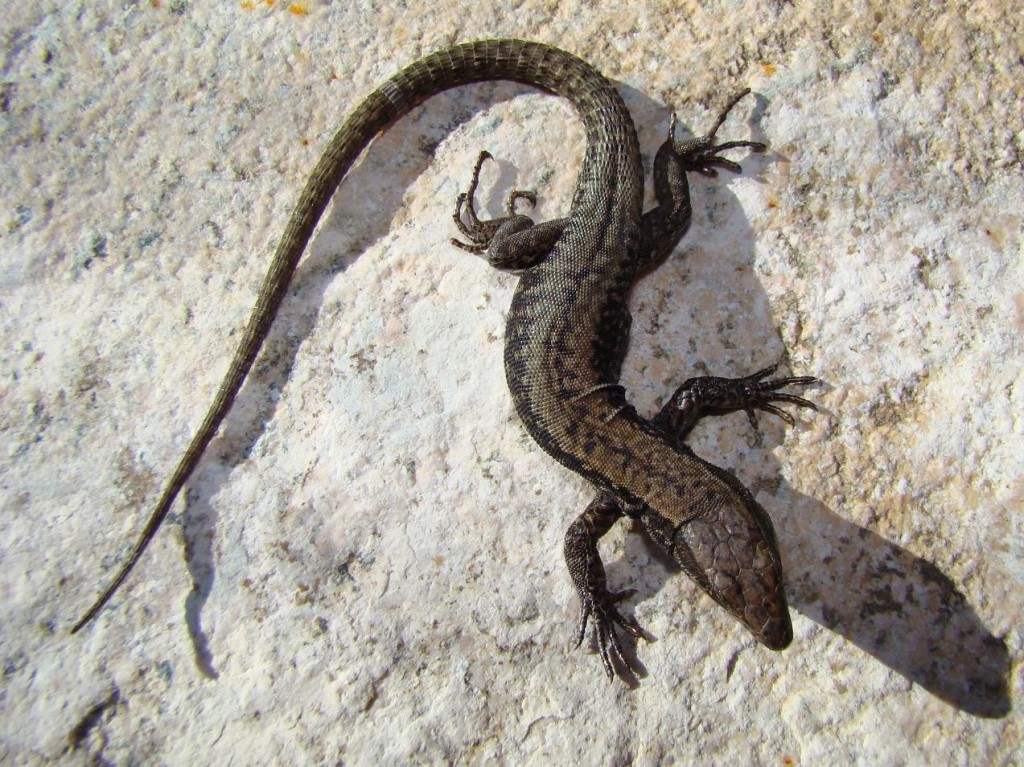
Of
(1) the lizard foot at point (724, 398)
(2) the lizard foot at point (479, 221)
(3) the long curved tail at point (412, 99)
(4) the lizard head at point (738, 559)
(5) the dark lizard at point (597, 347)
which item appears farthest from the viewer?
(2) the lizard foot at point (479, 221)

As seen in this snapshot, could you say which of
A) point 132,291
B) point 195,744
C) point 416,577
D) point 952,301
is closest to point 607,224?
point 952,301

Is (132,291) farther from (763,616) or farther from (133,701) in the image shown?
(763,616)

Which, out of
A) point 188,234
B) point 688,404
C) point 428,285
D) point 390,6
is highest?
point 390,6

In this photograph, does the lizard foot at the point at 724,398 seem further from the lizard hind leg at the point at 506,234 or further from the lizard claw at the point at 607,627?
the lizard hind leg at the point at 506,234

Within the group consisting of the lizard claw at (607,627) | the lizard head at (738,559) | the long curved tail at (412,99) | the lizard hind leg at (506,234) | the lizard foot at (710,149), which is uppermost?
the long curved tail at (412,99)

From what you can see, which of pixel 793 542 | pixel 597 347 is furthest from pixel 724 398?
pixel 793 542

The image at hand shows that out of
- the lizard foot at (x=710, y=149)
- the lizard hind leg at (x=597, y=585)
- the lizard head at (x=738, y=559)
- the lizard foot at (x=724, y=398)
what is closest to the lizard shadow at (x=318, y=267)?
the lizard foot at (x=710, y=149)

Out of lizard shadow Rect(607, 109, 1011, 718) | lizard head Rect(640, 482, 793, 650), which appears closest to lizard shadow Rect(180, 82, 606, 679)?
lizard shadow Rect(607, 109, 1011, 718)
